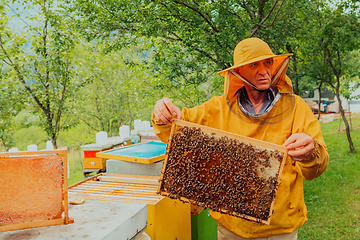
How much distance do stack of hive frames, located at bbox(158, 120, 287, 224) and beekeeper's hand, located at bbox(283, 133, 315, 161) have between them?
54mm

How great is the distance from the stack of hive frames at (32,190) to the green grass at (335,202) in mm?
5298

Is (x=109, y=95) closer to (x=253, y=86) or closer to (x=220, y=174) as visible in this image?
(x=253, y=86)

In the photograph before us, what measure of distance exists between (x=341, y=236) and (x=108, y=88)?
542 inches

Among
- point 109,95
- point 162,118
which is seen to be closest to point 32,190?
point 162,118

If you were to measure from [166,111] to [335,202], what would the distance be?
6697 mm

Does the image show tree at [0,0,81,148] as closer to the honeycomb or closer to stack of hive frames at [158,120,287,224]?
the honeycomb

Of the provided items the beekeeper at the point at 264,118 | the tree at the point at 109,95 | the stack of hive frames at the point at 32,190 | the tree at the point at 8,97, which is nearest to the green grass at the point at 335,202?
the beekeeper at the point at 264,118

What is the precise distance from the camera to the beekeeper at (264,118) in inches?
71.3

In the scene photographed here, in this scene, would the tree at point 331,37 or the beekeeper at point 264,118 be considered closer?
the beekeeper at point 264,118

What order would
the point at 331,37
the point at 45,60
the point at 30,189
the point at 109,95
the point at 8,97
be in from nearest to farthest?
the point at 30,189, the point at 45,60, the point at 8,97, the point at 331,37, the point at 109,95

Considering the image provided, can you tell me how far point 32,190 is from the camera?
4.94 feet

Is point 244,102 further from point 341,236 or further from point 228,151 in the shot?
point 341,236

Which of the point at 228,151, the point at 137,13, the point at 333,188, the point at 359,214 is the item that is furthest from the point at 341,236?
the point at 137,13

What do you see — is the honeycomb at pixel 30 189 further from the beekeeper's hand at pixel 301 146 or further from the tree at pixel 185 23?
the tree at pixel 185 23
